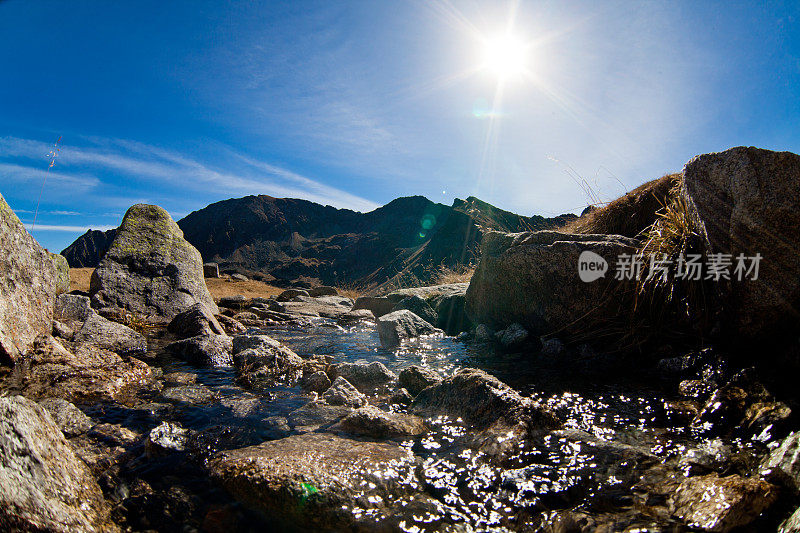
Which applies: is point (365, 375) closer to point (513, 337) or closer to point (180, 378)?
point (180, 378)

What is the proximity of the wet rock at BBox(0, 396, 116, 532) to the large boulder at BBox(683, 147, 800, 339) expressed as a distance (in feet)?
19.0

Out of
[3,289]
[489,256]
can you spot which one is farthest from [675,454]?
[3,289]

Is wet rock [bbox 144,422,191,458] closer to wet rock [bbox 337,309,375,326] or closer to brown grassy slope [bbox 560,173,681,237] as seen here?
brown grassy slope [bbox 560,173,681,237]

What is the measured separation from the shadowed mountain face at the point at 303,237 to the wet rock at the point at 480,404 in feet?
236

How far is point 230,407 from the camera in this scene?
4086 mm

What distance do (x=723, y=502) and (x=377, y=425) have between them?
248cm

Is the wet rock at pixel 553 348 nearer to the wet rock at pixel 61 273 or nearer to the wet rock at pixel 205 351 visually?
the wet rock at pixel 205 351

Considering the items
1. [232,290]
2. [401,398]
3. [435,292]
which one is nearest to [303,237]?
[232,290]

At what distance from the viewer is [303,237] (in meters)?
109

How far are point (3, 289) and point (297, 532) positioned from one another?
5386 millimetres

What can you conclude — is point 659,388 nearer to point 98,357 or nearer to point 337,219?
point 98,357

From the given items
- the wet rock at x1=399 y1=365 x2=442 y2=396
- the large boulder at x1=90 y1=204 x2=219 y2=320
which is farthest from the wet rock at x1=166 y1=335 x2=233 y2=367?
the large boulder at x1=90 y1=204 x2=219 y2=320

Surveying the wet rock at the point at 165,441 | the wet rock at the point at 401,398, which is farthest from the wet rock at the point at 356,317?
the wet rock at the point at 165,441

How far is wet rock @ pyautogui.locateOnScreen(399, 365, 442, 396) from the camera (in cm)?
467
